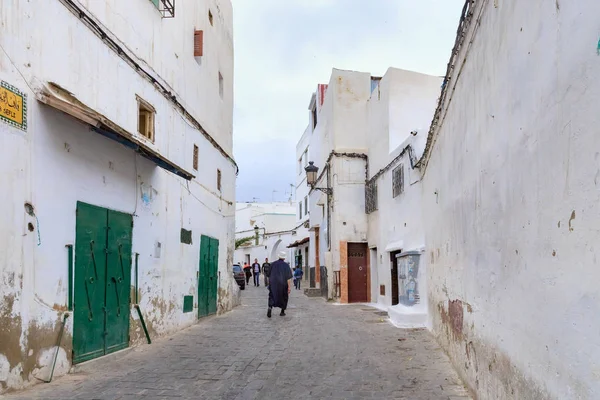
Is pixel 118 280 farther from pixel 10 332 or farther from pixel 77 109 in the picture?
pixel 77 109

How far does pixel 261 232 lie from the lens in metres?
46.2

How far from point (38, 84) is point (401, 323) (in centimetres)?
823

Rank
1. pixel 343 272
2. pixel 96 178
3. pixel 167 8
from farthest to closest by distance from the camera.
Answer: pixel 343 272
pixel 167 8
pixel 96 178

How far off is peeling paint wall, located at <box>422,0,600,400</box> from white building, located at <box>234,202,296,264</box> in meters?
33.0

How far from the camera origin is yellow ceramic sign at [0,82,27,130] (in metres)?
5.19

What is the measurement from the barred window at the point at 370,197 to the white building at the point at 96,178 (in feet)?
22.7

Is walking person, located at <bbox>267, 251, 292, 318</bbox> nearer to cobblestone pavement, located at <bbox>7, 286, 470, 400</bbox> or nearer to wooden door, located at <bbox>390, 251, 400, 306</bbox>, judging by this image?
cobblestone pavement, located at <bbox>7, 286, 470, 400</bbox>

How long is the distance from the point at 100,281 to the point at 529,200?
5.79 metres

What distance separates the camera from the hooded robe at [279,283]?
43.1 feet

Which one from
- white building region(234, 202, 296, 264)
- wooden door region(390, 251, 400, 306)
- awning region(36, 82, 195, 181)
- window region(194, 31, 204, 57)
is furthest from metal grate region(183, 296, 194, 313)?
white building region(234, 202, 296, 264)

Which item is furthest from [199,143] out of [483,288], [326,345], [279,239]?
[279,239]

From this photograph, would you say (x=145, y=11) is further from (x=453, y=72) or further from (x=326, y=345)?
(x=326, y=345)

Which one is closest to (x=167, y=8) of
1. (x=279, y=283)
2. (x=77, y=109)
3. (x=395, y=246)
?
(x=77, y=109)

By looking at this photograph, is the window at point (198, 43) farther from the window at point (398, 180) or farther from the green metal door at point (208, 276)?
the window at point (398, 180)
